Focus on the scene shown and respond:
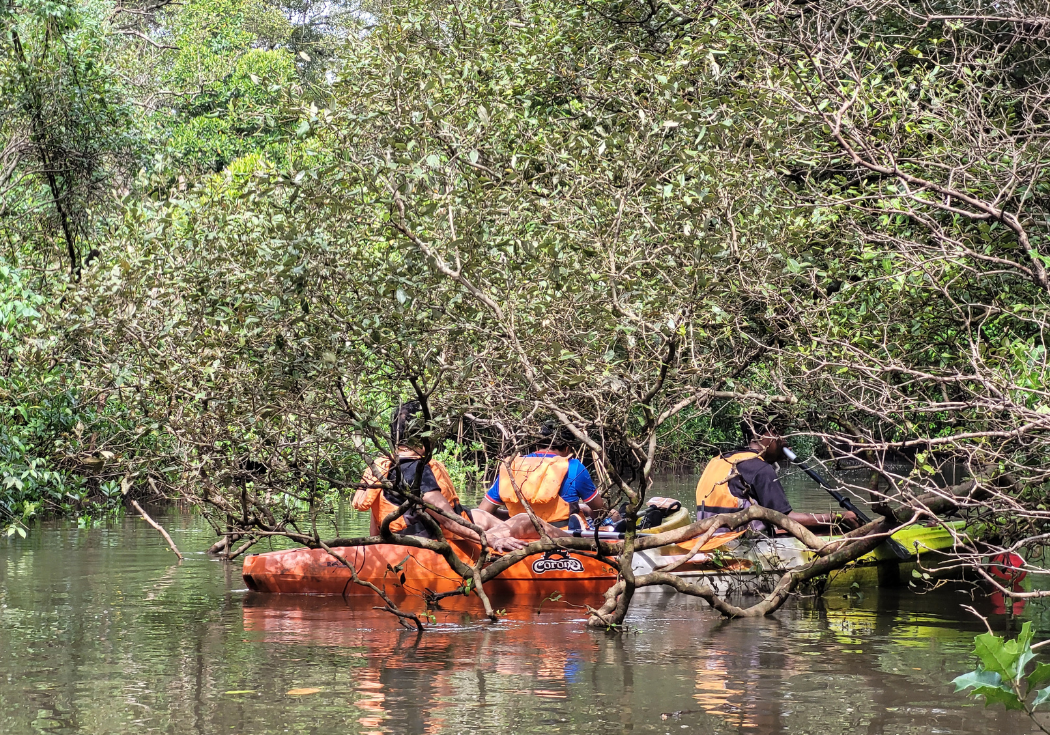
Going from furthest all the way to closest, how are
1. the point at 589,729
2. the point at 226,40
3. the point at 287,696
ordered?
the point at 226,40, the point at 287,696, the point at 589,729

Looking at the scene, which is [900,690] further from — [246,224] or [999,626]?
[246,224]

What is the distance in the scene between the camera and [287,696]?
6.48m

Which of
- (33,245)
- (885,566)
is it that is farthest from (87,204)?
(885,566)

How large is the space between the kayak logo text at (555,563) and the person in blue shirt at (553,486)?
0.88 ft

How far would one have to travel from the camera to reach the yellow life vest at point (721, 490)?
34.1ft

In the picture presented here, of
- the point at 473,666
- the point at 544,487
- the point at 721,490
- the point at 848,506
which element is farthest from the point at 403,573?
the point at 848,506

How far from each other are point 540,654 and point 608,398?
6.07 ft

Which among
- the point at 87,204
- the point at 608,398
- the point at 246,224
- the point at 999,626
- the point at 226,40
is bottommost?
the point at 999,626

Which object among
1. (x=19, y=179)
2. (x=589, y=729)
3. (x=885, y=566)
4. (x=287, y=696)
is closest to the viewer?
(x=589, y=729)

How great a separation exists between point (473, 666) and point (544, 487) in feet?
10.4

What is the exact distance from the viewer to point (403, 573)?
33.2ft

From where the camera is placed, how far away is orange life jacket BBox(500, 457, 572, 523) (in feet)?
34.0

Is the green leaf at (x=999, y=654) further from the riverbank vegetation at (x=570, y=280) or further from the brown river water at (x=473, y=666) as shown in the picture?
the riverbank vegetation at (x=570, y=280)

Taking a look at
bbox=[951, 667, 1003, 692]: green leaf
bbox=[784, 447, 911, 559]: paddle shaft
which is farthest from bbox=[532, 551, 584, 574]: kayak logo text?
bbox=[951, 667, 1003, 692]: green leaf
